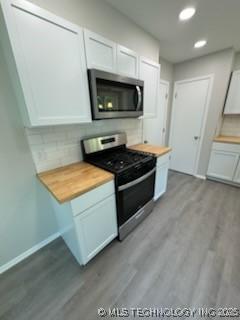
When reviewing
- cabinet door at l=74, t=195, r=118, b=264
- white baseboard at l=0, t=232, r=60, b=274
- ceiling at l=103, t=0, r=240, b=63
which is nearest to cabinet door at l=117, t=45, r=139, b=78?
ceiling at l=103, t=0, r=240, b=63

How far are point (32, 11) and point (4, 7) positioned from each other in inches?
6.9

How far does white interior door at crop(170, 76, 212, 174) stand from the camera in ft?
9.55

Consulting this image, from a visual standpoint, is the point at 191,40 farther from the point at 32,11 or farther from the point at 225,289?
the point at 225,289

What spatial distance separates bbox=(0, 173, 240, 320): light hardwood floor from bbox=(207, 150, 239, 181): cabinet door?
1124 mm

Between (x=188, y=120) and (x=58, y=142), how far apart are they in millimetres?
2915

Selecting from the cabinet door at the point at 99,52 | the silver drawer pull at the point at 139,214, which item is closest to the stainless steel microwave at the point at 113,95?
the cabinet door at the point at 99,52

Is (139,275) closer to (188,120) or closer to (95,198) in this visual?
(95,198)

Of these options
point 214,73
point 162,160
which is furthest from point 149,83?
point 214,73

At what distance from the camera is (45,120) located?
114 centimetres

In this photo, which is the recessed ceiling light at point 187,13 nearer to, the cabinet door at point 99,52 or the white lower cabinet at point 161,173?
the cabinet door at point 99,52

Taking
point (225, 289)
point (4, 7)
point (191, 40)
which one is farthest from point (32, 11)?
point (225, 289)

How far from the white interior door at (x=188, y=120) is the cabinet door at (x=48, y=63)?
2658 mm

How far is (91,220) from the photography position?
4.28 feet

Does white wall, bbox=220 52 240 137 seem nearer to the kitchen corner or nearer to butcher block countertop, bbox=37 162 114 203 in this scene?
the kitchen corner
